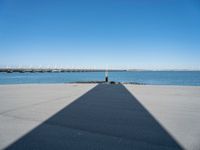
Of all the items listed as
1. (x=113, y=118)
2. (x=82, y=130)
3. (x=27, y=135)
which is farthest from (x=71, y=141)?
(x=113, y=118)

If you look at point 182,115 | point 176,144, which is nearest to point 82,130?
point 176,144

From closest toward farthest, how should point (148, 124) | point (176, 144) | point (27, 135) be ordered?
point (176, 144) → point (27, 135) → point (148, 124)

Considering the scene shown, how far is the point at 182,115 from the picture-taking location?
18.3 ft

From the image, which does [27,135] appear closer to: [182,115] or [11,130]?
[11,130]

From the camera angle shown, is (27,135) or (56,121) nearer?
(27,135)

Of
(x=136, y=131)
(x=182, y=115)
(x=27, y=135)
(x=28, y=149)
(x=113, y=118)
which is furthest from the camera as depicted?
(x=182, y=115)

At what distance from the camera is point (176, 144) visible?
3.32 metres

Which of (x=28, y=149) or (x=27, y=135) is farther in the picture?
(x=27, y=135)

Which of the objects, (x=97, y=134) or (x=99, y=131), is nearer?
(x=97, y=134)

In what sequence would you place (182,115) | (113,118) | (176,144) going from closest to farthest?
(176,144), (113,118), (182,115)

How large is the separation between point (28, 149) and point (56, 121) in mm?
1686

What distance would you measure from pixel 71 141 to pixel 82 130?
2.11 feet

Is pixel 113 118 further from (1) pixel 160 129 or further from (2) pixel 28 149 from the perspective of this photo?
(2) pixel 28 149

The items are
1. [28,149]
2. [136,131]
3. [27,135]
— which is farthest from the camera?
[136,131]
